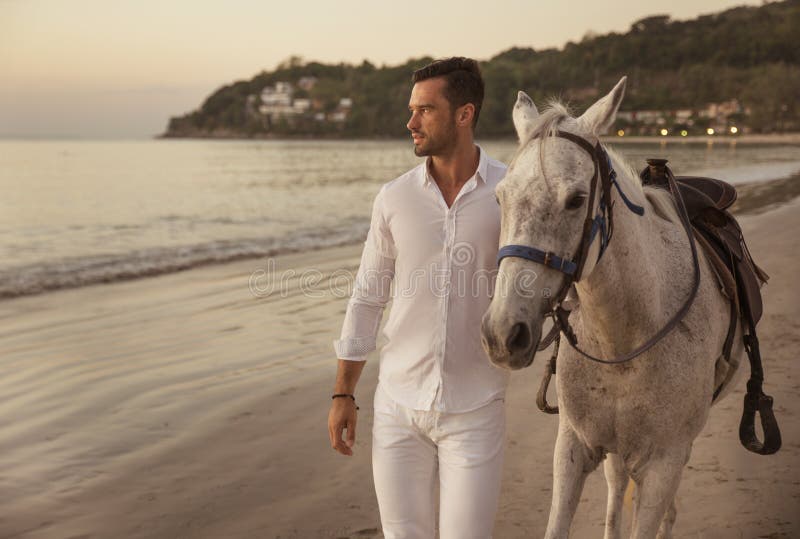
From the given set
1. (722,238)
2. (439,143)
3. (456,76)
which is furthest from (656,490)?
(456,76)

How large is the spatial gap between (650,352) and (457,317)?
0.70 metres

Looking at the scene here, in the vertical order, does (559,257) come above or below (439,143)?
below

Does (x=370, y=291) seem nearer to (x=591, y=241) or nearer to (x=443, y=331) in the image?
(x=443, y=331)

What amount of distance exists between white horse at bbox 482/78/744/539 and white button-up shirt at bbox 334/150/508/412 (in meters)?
0.30

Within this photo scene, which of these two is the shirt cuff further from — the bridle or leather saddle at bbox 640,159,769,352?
leather saddle at bbox 640,159,769,352

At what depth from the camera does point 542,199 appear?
75.2 inches

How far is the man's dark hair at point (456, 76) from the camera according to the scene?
92.4 inches

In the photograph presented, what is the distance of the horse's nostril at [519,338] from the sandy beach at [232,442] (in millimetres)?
2281

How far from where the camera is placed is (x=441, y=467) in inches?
94.1

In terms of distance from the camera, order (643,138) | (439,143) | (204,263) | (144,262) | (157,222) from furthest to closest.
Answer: (643,138)
(157,222)
(144,262)
(204,263)
(439,143)

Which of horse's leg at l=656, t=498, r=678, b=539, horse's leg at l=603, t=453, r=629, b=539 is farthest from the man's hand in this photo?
horse's leg at l=656, t=498, r=678, b=539

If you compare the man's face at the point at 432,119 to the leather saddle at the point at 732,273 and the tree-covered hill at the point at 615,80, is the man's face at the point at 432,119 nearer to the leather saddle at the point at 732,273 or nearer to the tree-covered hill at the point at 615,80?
the leather saddle at the point at 732,273

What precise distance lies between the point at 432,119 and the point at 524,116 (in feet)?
0.98

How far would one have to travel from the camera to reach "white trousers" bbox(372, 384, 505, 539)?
230 centimetres
